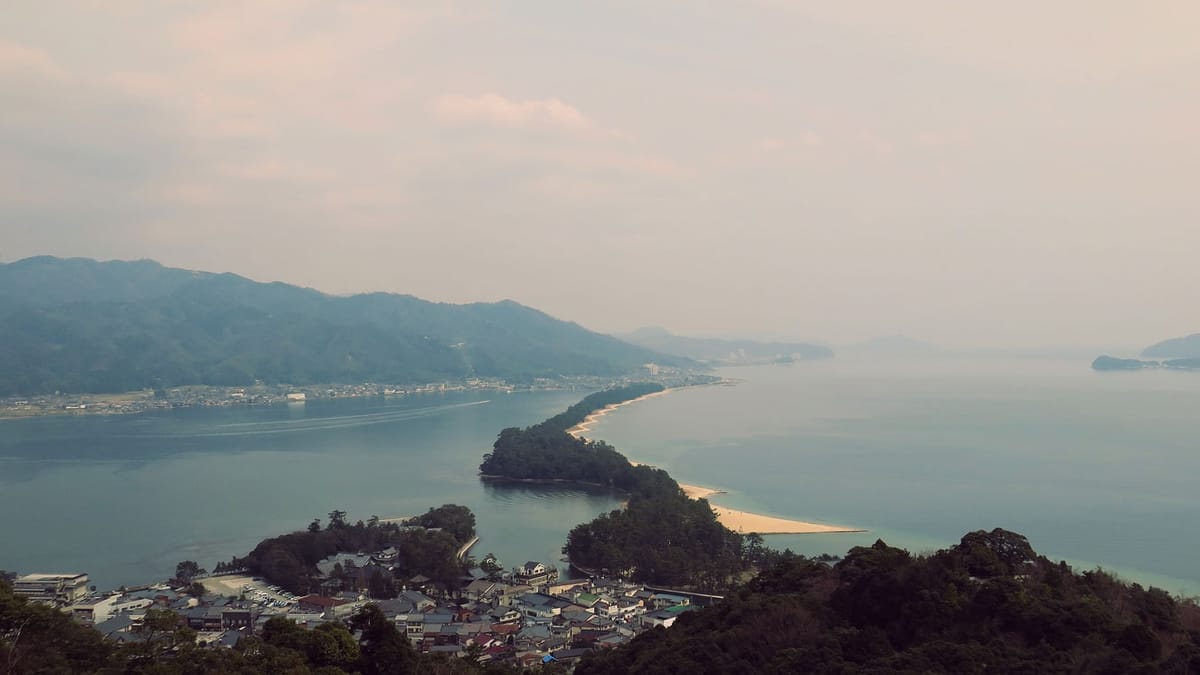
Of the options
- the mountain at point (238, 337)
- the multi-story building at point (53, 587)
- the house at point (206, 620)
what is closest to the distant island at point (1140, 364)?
the mountain at point (238, 337)

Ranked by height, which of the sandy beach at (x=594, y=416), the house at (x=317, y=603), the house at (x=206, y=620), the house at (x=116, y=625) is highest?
the sandy beach at (x=594, y=416)

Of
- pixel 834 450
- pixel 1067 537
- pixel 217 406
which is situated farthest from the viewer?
pixel 217 406

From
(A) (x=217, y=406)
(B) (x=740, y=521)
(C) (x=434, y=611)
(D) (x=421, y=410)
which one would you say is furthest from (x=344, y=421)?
(C) (x=434, y=611)

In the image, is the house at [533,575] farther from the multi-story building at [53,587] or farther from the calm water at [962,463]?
the multi-story building at [53,587]

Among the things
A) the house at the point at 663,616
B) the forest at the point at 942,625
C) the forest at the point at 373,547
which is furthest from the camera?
the forest at the point at 373,547

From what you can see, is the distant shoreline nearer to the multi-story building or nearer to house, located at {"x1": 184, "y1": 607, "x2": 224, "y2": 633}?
the multi-story building

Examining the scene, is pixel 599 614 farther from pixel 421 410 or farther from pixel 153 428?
pixel 421 410
